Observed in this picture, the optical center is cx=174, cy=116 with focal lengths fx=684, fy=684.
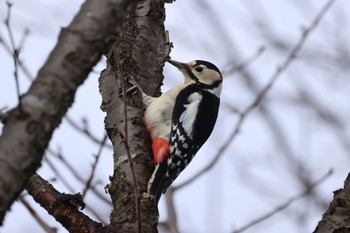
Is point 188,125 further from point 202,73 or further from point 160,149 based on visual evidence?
point 202,73

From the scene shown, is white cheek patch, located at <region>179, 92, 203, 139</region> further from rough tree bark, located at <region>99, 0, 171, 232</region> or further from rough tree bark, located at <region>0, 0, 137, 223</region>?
rough tree bark, located at <region>0, 0, 137, 223</region>

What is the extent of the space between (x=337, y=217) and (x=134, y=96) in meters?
1.74

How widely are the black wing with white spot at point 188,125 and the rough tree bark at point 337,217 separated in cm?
133

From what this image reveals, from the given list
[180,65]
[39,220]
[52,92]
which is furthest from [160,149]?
[52,92]

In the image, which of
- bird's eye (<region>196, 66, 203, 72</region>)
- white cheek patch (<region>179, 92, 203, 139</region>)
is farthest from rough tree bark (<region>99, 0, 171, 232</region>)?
bird's eye (<region>196, 66, 203, 72</region>)

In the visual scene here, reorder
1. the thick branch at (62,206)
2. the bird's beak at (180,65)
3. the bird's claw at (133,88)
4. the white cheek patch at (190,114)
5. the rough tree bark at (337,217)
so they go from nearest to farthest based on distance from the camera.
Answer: the rough tree bark at (337,217), the thick branch at (62,206), the bird's claw at (133,88), the white cheek patch at (190,114), the bird's beak at (180,65)

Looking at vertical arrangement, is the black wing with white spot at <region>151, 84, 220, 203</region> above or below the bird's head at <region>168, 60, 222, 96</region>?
below

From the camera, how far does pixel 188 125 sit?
4.50 meters

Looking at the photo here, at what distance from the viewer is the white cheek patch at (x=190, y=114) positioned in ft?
14.7

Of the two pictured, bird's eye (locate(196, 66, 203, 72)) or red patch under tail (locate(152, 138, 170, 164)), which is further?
bird's eye (locate(196, 66, 203, 72))

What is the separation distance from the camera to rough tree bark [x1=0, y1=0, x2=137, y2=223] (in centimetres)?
169

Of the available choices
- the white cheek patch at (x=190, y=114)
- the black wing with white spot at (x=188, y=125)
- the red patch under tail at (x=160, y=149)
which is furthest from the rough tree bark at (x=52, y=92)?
the white cheek patch at (x=190, y=114)

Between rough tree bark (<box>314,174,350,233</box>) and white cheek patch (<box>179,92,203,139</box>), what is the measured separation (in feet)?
5.90

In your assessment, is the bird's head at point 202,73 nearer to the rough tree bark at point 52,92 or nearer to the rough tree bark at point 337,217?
the rough tree bark at point 337,217
